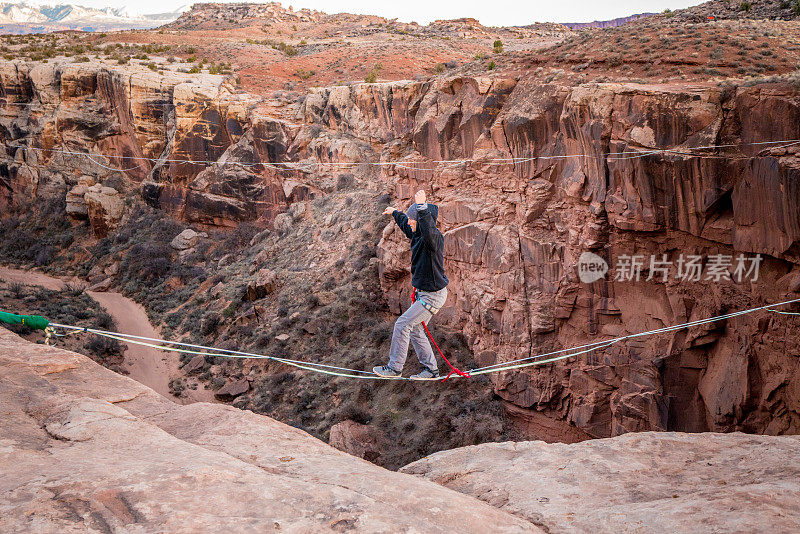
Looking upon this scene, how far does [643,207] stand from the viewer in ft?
44.7

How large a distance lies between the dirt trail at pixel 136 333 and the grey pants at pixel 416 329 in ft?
55.1

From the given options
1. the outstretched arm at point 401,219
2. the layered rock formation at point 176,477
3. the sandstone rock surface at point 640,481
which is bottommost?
the sandstone rock surface at point 640,481

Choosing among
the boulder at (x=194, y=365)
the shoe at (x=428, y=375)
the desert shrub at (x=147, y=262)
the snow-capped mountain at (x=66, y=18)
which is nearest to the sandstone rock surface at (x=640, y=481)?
the shoe at (x=428, y=375)

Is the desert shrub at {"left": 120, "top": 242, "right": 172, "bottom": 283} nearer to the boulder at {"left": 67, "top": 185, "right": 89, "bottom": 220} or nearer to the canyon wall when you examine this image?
the boulder at {"left": 67, "top": 185, "right": 89, "bottom": 220}

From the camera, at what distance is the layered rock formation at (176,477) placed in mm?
3824

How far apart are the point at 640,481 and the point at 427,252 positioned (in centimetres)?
441

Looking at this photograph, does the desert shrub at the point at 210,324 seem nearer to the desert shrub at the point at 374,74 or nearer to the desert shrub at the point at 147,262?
the desert shrub at the point at 147,262

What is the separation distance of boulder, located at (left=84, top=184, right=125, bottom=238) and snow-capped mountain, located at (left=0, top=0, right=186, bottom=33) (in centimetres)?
12851

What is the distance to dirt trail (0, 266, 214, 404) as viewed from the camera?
24.8 m

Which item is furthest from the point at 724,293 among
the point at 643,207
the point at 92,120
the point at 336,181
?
the point at 92,120

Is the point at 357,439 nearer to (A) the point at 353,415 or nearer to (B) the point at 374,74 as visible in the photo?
(A) the point at 353,415

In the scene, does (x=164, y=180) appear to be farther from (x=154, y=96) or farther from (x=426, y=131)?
(x=426, y=131)

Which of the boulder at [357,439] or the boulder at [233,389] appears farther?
the boulder at [233,389]

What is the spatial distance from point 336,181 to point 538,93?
16906mm
